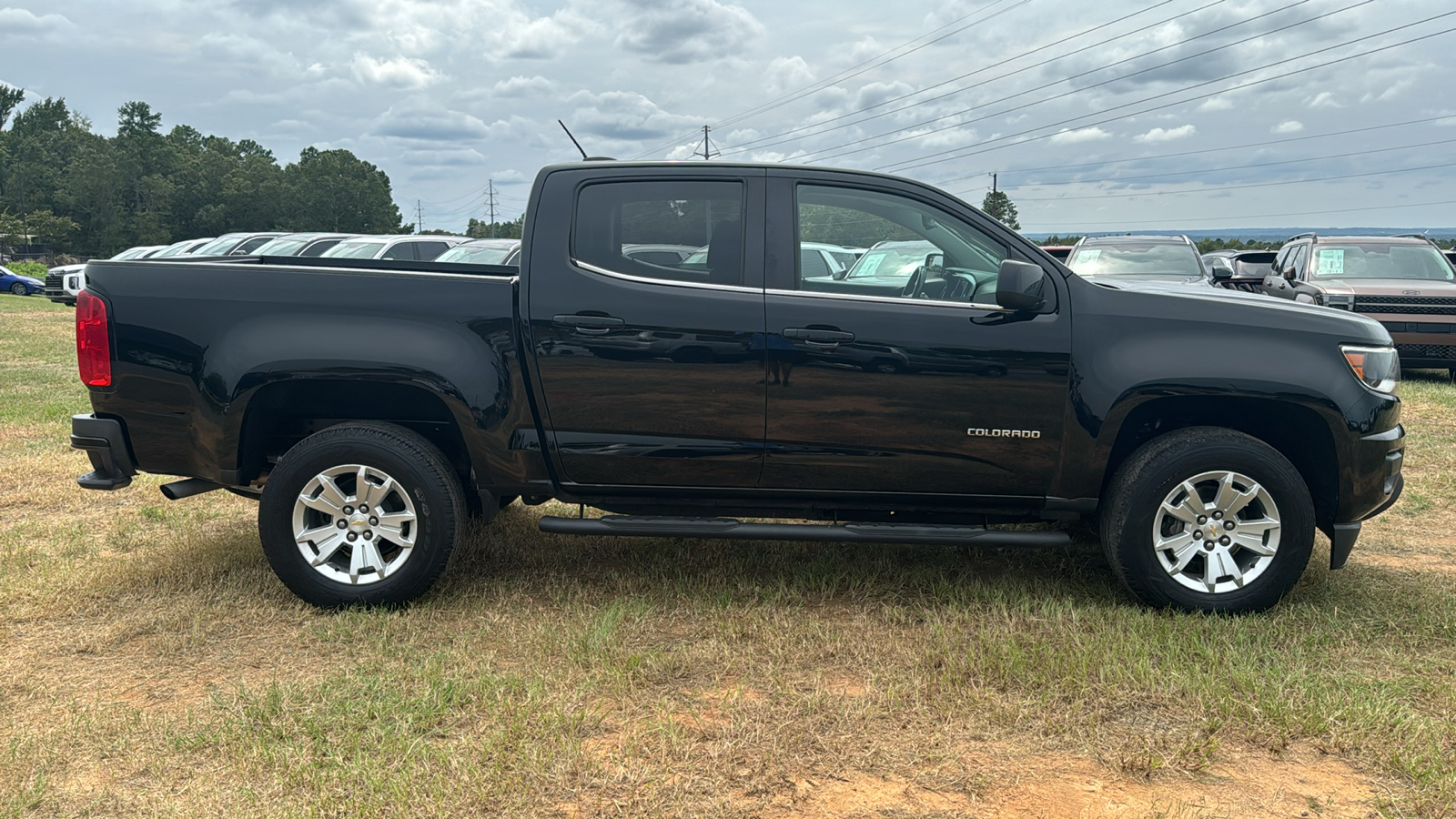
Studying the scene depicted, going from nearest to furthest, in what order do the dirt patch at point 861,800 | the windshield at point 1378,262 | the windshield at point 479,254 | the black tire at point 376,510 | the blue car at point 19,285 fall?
the dirt patch at point 861,800 < the black tire at point 376,510 < the windshield at point 1378,262 < the windshield at point 479,254 < the blue car at point 19,285

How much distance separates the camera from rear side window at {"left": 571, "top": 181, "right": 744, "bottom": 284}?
4.35m

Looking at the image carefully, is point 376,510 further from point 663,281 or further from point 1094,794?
point 1094,794

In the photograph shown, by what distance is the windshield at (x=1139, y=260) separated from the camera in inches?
461

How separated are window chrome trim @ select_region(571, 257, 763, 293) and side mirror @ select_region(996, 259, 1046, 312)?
0.98 metres

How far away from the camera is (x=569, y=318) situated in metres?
4.26

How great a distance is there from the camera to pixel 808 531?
14.1ft

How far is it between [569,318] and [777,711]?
181 cm

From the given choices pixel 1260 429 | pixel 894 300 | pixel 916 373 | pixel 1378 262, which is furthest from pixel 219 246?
pixel 1260 429

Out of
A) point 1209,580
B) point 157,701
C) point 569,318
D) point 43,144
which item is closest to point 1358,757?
point 1209,580

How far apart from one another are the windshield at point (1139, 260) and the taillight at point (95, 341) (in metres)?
9.88

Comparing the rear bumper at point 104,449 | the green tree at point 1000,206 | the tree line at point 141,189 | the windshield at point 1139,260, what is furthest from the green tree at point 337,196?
the rear bumper at point 104,449

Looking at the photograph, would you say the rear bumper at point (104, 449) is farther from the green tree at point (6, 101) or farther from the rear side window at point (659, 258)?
the green tree at point (6, 101)

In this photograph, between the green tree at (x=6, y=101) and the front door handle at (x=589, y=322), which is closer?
the front door handle at (x=589, y=322)

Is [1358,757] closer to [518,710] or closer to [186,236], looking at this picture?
[518,710]
